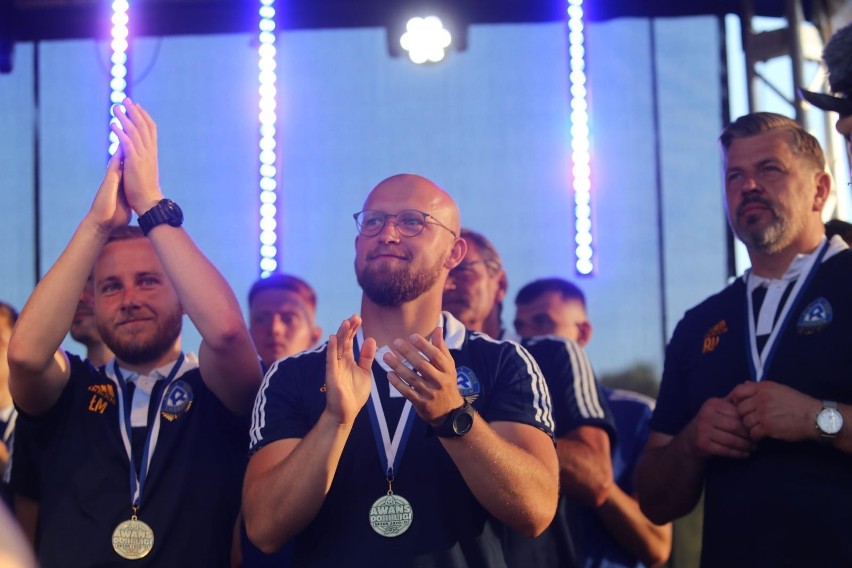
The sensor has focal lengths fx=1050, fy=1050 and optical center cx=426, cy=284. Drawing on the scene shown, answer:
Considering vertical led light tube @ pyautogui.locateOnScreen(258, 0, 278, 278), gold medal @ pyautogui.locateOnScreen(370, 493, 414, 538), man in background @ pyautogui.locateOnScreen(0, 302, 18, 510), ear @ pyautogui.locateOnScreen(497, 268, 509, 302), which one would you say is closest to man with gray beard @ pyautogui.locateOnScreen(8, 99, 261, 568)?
gold medal @ pyautogui.locateOnScreen(370, 493, 414, 538)

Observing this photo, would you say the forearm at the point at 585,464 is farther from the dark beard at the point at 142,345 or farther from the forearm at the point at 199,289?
the dark beard at the point at 142,345

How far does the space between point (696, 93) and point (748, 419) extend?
337 cm

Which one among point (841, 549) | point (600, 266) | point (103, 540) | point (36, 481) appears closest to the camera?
point (841, 549)

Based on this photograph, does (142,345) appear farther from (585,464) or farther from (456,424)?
(585,464)

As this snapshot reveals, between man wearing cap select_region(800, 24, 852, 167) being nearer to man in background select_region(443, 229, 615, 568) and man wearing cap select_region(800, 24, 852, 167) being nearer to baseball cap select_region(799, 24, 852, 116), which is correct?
baseball cap select_region(799, 24, 852, 116)

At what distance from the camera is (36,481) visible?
309 cm

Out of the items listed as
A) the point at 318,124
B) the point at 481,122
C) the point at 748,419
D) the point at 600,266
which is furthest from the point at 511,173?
the point at 748,419

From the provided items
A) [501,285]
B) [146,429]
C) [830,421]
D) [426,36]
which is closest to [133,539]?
A: [146,429]

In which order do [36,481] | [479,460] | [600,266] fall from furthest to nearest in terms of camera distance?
[600,266] < [36,481] < [479,460]

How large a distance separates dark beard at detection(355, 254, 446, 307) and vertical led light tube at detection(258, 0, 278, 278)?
2.23 metres

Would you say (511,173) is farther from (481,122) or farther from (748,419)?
(748,419)

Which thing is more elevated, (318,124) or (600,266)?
(318,124)

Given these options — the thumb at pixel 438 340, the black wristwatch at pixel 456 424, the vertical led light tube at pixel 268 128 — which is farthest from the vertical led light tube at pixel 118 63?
the black wristwatch at pixel 456 424

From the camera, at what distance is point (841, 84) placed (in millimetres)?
2479
